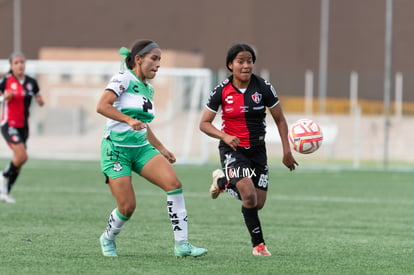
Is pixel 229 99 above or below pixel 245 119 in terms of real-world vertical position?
above

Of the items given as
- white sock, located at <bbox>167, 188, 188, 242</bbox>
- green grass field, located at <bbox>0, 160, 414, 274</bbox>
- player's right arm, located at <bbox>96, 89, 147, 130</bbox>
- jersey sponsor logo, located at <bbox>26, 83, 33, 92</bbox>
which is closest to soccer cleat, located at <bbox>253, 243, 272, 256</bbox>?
green grass field, located at <bbox>0, 160, 414, 274</bbox>

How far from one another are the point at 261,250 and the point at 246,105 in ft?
4.73

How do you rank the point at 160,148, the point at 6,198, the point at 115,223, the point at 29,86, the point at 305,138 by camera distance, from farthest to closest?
the point at 29,86 < the point at 6,198 < the point at 305,138 < the point at 160,148 < the point at 115,223

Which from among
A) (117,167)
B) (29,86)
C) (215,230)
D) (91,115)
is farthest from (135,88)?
(91,115)

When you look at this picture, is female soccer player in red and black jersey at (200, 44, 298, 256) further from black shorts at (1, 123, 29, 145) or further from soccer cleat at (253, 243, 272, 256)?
black shorts at (1, 123, 29, 145)

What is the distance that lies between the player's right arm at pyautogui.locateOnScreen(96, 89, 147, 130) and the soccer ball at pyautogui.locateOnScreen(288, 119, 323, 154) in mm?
2109

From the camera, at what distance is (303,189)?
1953cm

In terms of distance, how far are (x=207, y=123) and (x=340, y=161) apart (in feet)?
81.4

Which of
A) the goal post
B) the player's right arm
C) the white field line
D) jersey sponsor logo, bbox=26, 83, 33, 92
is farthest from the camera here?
the goal post

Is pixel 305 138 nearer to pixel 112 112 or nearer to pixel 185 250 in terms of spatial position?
pixel 185 250

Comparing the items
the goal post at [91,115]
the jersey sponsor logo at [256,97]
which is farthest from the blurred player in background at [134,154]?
the goal post at [91,115]

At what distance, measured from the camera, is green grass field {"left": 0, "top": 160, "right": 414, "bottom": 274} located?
867cm

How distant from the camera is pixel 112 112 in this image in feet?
28.8

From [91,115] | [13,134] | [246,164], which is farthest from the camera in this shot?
[91,115]
